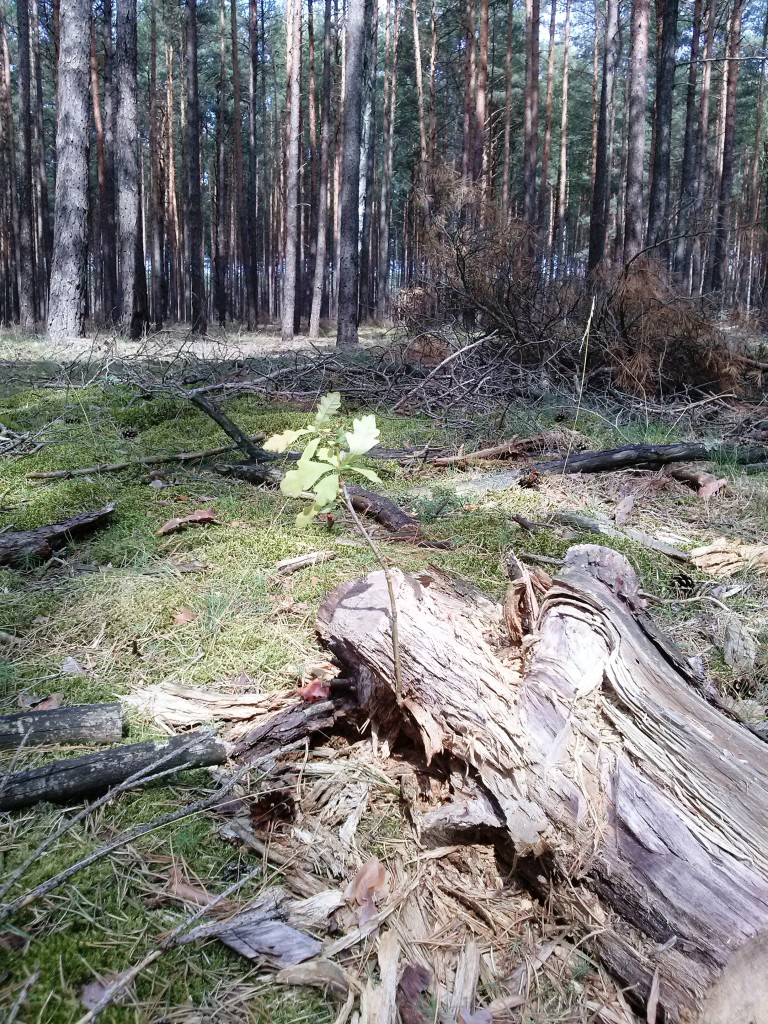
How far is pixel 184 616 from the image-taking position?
2.28m

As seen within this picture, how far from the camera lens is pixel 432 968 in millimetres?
1185

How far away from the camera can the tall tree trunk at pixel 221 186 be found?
2261 centimetres

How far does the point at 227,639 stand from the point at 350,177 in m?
10.2

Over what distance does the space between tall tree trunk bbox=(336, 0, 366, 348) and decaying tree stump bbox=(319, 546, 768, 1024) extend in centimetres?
978

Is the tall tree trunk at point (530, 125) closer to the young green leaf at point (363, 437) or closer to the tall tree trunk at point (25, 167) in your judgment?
the tall tree trunk at point (25, 167)

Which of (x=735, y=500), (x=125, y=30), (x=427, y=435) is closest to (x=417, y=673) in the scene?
(x=735, y=500)

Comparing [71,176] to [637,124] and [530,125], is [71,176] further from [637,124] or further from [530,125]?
[530,125]

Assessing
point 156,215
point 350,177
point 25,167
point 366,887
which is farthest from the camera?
point 156,215

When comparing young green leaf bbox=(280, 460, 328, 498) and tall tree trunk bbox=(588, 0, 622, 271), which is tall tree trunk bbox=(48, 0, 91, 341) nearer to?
young green leaf bbox=(280, 460, 328, 498)

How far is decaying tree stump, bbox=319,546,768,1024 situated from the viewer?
3.60 feet

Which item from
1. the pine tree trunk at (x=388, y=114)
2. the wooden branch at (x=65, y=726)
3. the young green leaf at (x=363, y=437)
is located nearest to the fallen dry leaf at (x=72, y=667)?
the wooden branch at (x=65, y=726)

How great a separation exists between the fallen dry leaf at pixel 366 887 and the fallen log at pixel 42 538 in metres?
1.95

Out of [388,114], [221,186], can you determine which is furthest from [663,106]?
[221,186]

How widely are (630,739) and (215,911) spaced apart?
0.90 metres
